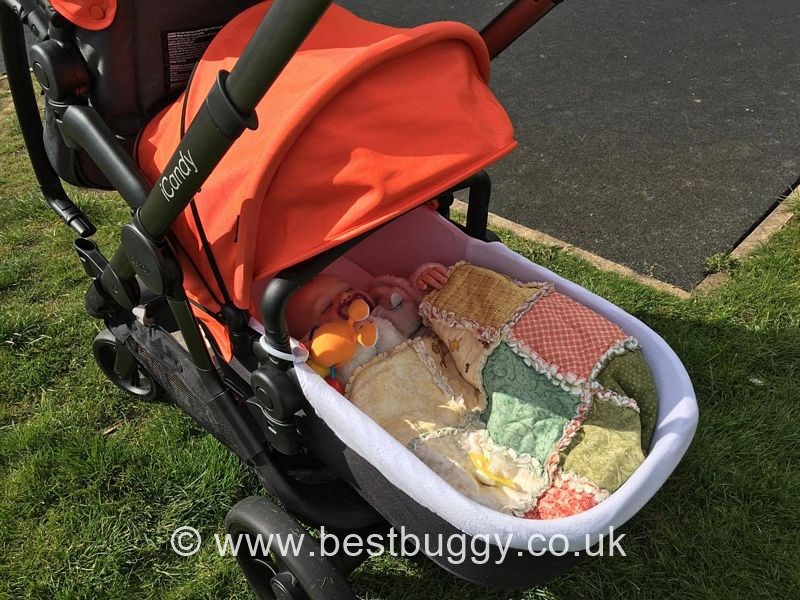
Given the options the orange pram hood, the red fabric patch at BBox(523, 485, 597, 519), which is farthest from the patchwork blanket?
the orange pram hood

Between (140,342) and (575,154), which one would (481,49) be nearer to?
(140,342)

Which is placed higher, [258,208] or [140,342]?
[258,208]

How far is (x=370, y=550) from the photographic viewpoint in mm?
1739

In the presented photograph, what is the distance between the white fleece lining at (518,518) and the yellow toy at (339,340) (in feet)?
0.64

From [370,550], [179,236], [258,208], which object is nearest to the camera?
[258,208]

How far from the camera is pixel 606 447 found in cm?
147

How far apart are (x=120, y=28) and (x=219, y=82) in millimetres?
594

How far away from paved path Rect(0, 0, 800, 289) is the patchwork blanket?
3.89 ft

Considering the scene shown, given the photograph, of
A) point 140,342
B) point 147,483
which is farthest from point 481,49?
point 147,483

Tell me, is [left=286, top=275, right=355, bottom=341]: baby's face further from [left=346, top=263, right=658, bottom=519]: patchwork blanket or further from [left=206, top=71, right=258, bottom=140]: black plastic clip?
[left=206, top=71, right=258, bottom=140]: black plastic clip

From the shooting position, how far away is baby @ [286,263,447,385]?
5.87ft

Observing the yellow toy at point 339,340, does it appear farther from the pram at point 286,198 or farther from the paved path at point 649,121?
the paved path at point 649,121

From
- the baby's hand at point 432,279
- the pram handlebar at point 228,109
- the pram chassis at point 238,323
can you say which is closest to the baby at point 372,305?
the baby's hand at point 432,279

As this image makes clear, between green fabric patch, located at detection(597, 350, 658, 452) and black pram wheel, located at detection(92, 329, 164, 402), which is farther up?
green fabric patch, located at detection(597, 350, 658, 452)
